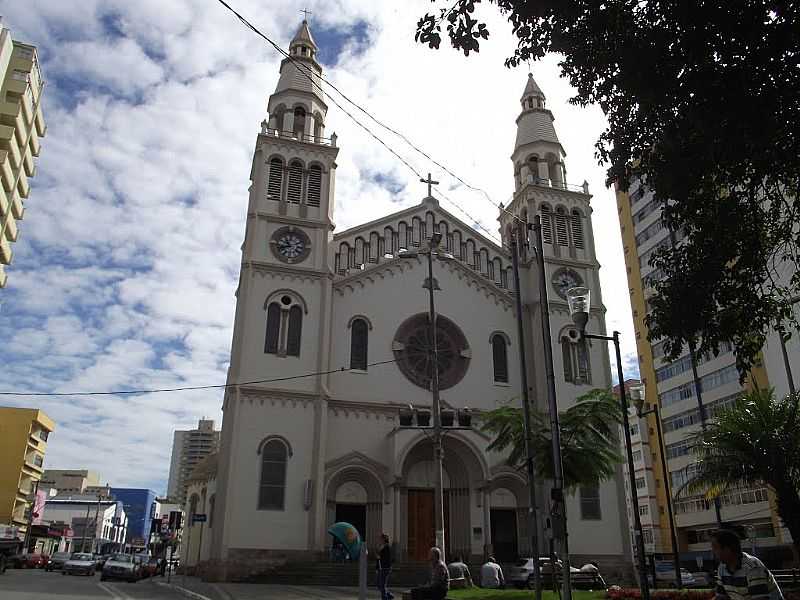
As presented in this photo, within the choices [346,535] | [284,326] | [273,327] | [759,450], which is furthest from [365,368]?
[759,450]

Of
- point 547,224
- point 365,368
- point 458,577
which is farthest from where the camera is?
point 547,224

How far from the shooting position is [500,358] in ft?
101

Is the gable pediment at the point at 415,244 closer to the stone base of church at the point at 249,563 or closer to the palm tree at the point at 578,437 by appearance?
the stone base of church at the point at 249,563

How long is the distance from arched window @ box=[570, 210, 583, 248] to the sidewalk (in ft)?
64.5

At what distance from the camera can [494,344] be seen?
30969 mm

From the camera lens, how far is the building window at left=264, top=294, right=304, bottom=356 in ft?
88.1

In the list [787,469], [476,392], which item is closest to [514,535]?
[476,392]

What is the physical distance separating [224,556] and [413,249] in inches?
584

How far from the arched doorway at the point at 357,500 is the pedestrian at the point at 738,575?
69.9ft

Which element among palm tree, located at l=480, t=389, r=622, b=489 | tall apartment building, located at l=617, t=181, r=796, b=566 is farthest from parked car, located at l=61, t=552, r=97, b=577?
tall apartment building, located at l=617, t=181, r=796, b=566

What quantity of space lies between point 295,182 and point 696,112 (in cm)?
2361

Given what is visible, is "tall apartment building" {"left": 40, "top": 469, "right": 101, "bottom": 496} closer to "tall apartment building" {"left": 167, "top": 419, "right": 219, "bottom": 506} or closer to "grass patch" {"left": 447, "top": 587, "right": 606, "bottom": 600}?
"tall apartment building" {"left": 167, "top": 419, "right": 219, "bottom": 506}

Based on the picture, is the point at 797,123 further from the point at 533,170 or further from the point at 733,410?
the point at 533,170

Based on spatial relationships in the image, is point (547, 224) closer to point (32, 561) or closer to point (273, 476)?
point (273, 476)
